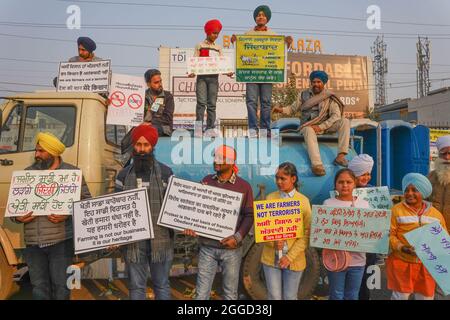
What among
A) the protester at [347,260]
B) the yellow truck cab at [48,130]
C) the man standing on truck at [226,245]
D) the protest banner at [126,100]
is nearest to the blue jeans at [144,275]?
the man standing on truck at [226,245]

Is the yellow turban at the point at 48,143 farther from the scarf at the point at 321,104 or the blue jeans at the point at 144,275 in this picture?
the scarf at the point at 321,104

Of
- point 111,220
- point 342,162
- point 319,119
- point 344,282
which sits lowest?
point 344,282

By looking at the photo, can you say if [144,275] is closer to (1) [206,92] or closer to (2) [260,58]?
(1) [206,92]

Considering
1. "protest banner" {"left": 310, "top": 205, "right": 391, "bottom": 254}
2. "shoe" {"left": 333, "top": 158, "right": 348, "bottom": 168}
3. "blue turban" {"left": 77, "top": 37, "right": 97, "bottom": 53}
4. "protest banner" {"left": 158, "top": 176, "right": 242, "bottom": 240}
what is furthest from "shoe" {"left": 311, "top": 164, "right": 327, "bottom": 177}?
"blue turban" {"left": 77, "top": 37, "right": 97, "bottom": 53}

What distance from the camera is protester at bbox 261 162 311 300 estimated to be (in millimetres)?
3346

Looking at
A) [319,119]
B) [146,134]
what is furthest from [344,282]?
[146,134]

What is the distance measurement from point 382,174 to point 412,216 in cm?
147

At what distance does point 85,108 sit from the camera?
433 cm

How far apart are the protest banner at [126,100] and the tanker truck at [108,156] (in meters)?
0.15

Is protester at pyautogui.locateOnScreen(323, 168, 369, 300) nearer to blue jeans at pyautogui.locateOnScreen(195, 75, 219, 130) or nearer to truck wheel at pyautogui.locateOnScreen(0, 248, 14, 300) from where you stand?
blue jeans at pyautogui.locateOnScreen(195, 75, 219, 130)

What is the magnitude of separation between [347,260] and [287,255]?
1.93 feet

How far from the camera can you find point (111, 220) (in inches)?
139

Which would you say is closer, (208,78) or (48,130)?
(48,130)

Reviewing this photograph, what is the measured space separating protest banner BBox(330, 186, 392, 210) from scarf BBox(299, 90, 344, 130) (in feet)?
3.85
